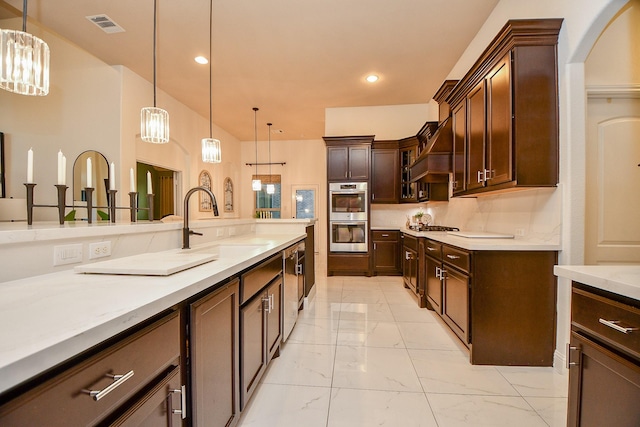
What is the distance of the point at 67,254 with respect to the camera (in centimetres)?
121

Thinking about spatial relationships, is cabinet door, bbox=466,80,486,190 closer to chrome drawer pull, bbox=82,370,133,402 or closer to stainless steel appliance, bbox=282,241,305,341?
stainless steel appliance, bbox=282,241,305,341

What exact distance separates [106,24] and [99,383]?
4.12 m

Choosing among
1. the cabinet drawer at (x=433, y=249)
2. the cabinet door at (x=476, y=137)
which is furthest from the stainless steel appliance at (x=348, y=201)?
the cabinet door at (x=476, y=137)

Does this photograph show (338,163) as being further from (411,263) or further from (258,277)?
(258,277)

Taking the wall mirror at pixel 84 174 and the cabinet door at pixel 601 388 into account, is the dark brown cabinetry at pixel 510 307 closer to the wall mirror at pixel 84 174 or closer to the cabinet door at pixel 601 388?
the cabinet door at pixel 601 388

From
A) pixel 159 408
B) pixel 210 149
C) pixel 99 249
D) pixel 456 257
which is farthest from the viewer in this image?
pixel 210 149

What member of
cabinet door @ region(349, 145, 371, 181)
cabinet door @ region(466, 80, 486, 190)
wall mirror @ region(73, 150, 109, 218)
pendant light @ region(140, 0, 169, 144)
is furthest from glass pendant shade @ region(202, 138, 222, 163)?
cabinet door @ region(349, 145, 371, 181)

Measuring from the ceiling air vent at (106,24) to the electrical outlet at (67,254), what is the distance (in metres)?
3.24

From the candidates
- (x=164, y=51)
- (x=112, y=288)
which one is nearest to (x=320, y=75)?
(x=164, y=51)

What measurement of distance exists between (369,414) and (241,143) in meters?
8.02

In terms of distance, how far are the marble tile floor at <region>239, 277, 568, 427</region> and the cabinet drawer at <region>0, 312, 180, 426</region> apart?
Result: 107 centimetres

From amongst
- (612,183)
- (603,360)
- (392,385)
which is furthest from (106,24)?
(612,183)

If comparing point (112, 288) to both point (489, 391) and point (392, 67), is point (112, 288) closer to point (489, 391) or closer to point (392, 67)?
point (489, 391)

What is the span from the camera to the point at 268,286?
1.94 metres
